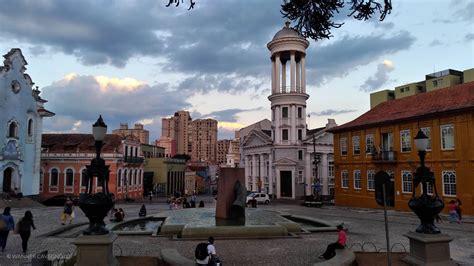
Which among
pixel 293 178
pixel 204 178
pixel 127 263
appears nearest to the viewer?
pixel 127 263

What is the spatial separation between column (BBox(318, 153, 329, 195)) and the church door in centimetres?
4202

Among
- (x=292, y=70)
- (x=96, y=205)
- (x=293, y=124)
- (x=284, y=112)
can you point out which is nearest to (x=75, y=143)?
(x=284, y=112)

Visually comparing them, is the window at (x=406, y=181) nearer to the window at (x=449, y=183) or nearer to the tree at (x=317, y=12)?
the window at (x=449, y=183)

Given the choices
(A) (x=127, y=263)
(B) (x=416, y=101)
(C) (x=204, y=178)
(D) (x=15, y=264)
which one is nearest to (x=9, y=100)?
(D) (x=15, y=264)

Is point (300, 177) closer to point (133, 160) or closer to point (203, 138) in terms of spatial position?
point (133, 160)

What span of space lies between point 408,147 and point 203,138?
5228 inches

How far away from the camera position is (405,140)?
32625 millimetres

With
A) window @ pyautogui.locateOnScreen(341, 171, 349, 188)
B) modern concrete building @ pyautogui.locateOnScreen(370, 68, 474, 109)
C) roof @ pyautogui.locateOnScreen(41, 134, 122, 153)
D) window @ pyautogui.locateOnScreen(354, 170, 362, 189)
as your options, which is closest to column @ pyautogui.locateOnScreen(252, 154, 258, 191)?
modern concrete building @ pyautogui.locateOnScreen(370, 68, 474, 109)

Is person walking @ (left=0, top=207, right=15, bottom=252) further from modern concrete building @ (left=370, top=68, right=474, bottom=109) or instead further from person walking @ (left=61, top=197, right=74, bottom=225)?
modern concrete building @ (left=370, top=68, right=474, bottom=109)

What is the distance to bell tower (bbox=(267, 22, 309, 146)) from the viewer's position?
59219 millimetres

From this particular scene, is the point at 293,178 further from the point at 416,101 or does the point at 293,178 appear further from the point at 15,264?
the point at 15,264

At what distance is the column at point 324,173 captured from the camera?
61.4 metres

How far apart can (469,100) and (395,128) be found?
6.80 m

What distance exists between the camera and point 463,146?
2753 centimetres
